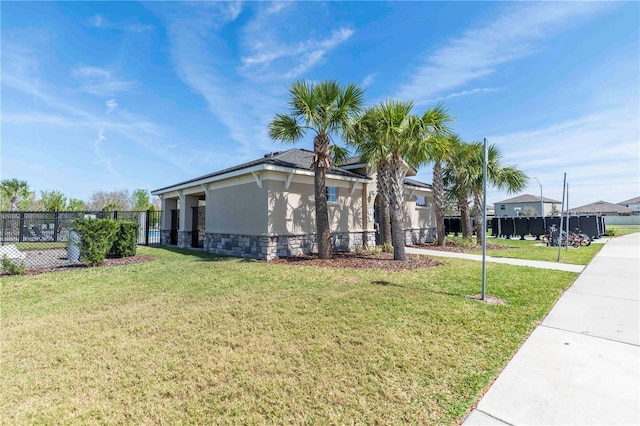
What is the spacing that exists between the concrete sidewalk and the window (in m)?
9.01

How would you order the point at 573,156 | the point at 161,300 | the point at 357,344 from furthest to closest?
the point at 573,156
the point at 161,300
the point at 357,344

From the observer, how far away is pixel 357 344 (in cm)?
377

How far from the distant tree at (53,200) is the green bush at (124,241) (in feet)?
74.4

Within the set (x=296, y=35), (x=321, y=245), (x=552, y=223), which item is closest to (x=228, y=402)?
(x=321, y=245)

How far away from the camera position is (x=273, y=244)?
10578 millimetres

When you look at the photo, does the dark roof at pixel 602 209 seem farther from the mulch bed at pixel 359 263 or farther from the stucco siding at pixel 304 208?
the mulch bed at pixel 359 263

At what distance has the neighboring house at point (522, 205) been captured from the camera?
53.3 metres

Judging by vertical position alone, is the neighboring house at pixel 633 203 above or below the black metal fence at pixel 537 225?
above

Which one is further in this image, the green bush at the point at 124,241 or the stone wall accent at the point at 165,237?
the stone wall accent at the point at 165,237

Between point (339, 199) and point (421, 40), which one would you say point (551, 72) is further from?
point (339, 199)

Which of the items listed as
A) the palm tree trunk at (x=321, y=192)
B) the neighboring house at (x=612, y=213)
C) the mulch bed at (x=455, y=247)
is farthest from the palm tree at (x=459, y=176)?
the neighboring house at (x=612, y=213)

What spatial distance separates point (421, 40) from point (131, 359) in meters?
13.1

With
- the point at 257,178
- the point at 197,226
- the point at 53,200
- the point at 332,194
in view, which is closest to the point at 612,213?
the point at 332,194

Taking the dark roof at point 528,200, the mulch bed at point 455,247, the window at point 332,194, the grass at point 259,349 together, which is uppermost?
the dark roof at point 528,200
